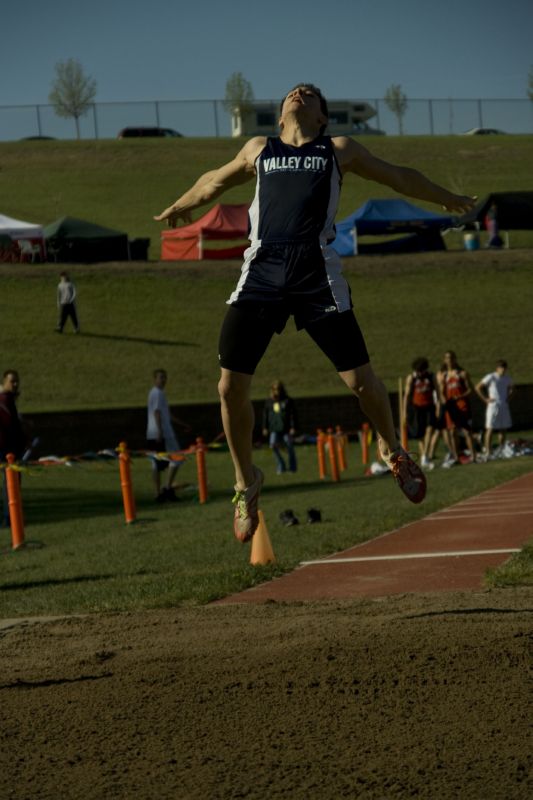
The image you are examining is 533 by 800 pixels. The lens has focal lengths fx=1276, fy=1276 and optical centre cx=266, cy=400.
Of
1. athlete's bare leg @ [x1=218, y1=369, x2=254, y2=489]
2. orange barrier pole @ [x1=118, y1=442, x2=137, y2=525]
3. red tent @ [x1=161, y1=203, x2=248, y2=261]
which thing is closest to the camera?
athlete's bare leg @ [x1=218, y1=369, x2=254, y2=489]

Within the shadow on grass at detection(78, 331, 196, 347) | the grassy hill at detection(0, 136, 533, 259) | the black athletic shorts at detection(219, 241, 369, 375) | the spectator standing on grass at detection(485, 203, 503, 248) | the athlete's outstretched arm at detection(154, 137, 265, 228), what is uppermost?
the grassy hill at detection(0, 136, 533, 259)

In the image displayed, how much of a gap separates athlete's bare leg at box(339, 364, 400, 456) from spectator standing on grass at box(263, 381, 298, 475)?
1771 cm

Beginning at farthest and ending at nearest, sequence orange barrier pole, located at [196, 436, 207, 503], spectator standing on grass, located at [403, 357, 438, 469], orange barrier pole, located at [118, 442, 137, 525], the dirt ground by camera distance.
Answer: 1. spectator standing on grass, located at [403, 357, 438, 469]
2. orange barrier pole, located at [196, 436, 207, 503]
3. orange barrier pole, located at [118, 442, 137, 525]
4. the dirt ground

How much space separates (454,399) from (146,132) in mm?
70805

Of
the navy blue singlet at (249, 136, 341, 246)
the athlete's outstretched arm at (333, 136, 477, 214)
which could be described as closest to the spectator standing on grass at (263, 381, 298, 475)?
the athlete's outstretched arm at (333, 136, 477, 214)

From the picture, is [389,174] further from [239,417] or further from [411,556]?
[411,556]

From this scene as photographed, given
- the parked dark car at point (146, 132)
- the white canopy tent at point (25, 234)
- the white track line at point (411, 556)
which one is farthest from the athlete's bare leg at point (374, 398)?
the parked dark car at point (146, 132)

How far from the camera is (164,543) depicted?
44.6 ft

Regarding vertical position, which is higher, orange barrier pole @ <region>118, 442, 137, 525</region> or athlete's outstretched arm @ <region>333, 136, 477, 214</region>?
athlete's outstretched arm @ <region>333, 136, 477, 214</region>

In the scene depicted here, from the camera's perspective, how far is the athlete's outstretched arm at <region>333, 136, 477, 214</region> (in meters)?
6.13

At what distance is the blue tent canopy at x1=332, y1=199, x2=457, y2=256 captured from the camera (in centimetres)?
5603

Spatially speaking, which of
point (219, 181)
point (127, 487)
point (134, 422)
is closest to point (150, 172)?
point (134, 422)

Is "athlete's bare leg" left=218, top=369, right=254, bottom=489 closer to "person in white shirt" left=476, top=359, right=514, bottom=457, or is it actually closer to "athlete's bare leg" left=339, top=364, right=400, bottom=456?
"athlete's bare leg" left=339, top=364, right=400, bottom=456

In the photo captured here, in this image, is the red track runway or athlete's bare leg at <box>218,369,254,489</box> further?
the red track runway
